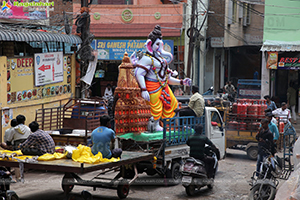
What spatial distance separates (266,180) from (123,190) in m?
2.78

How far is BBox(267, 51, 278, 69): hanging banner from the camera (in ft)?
63.1

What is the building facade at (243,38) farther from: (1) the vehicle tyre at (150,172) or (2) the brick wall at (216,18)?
(1) the vehicle tyre at (150,172)

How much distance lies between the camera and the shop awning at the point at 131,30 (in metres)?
21.4

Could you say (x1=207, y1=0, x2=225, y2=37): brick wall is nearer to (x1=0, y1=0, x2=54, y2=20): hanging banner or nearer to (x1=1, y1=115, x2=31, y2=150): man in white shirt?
(x1=0, y1=0, x2=54, y2=20): hanging banner

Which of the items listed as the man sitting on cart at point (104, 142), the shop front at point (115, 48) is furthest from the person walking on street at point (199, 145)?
the shop front at point (115, 48)

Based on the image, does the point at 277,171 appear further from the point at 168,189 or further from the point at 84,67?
the point at 84,67

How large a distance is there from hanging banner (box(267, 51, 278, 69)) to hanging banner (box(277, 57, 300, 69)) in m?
0.24

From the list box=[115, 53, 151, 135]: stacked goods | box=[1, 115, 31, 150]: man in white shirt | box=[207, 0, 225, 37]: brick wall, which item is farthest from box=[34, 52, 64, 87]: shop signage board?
A: box=[207, 0, 225, 37]: brick wall

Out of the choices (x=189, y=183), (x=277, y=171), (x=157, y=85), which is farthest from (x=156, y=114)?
(x=277, y=171)

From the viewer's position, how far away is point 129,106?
9641mm

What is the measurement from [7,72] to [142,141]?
16.6 ft

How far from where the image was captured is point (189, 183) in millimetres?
8602

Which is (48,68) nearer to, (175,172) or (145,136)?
(145,136)

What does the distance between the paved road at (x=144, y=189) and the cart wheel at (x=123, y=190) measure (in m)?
0.28
